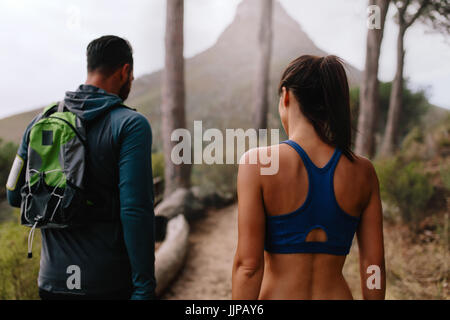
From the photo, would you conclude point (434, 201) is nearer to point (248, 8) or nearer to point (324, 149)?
point (324, 149)

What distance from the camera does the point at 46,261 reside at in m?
1.59

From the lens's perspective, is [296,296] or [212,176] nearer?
[296,296]

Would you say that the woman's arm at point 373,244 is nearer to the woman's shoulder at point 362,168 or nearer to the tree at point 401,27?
the woman's shoulder at point 362,168

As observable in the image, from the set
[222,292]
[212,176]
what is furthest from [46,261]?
[212,176]

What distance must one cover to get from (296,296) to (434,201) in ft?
19.0

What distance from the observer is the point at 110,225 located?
155 centimetres

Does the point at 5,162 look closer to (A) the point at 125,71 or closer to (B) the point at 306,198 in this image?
(A) the point at 125,71

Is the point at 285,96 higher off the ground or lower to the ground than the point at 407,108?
lower

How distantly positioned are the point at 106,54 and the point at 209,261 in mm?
4117

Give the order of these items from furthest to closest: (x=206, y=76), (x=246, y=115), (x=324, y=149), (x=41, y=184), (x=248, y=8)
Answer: (x=248, y=8)
(x=206, y=76)
(x=246, y=115)
(x=41, y=184)
(x=324, y=149)

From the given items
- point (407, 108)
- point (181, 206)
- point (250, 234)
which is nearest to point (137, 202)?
point (250, 234)

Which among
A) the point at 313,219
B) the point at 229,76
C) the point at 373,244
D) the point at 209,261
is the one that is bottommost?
the point at 209,261

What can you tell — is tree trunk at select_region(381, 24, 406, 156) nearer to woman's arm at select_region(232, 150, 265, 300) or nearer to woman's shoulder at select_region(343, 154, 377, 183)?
woman's shoulder at select_region(343, 154, 377, 183)

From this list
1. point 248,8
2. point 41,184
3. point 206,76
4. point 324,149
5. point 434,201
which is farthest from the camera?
point 248,8
